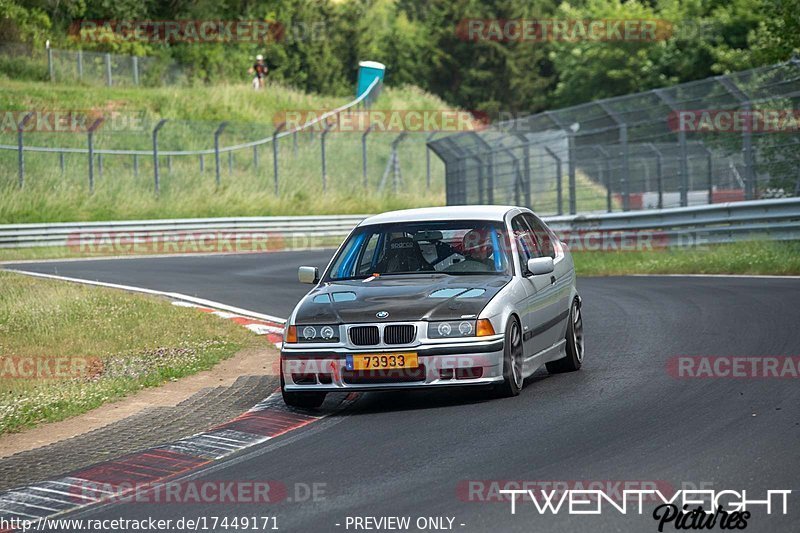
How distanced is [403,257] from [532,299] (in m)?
1.15

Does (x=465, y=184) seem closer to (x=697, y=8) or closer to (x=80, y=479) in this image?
(x=80, y=479)

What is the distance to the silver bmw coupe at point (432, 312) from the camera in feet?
31.3

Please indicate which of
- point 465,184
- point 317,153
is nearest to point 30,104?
point 317,153

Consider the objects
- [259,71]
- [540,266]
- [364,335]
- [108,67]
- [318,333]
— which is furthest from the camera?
[259,71]

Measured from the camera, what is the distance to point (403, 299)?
981cm

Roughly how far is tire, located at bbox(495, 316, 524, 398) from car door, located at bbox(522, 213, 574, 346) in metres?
0.67

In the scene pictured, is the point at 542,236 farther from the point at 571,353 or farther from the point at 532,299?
the point at 532,299

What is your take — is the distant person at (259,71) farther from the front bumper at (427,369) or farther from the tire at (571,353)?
the front bumper at (427,369)

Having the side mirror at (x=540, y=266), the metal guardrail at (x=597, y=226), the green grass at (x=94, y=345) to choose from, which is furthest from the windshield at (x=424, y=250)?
the metal guardrail at (x=597, y=226)

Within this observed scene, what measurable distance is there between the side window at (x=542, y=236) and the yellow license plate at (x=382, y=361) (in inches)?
98.9

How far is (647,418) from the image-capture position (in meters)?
8.75

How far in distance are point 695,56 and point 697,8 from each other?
39.9 feet

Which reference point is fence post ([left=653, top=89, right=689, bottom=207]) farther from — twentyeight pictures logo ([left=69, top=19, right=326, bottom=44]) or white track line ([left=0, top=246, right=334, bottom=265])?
twentyeight pictures logo ([left=69, top=19, right=326, bottom=44])

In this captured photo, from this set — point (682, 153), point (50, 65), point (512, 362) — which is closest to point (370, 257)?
point (512, 362)
